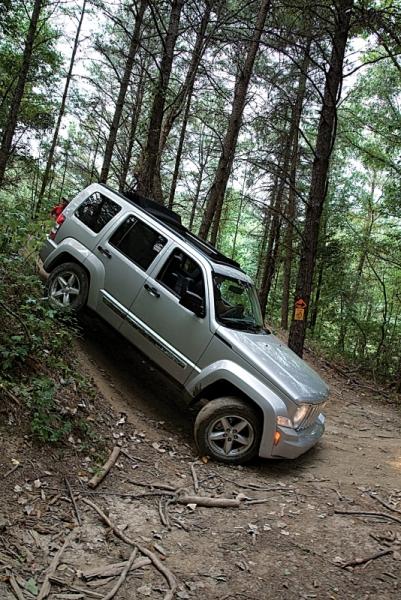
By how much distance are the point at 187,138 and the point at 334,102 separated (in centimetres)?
1474

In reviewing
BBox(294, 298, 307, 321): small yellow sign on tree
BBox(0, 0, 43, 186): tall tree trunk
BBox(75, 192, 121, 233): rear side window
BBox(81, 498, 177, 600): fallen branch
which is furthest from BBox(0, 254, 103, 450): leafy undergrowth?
BBox(0, 0, 43, 186): tall tree trunk

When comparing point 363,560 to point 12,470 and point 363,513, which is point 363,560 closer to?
point 363,513

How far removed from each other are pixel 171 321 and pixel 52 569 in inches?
133

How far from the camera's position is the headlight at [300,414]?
17.1 ft

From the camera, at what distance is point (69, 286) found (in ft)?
21.8

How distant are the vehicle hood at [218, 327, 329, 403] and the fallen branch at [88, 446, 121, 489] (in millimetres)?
1737

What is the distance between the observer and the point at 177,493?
14.4ft

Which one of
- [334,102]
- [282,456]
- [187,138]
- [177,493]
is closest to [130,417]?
[177,493]

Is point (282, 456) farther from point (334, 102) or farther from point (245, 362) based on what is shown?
point (334, 102)

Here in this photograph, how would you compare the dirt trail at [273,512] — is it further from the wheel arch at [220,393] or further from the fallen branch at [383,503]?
the wheel arch at [220,393]

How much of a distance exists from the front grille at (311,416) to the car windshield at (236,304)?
129 centimetres

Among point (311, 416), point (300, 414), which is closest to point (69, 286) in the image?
point (300, 414)

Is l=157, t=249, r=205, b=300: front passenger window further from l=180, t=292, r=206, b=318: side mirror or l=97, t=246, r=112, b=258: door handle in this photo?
l=97, t=246, r=112, b=258: door handle

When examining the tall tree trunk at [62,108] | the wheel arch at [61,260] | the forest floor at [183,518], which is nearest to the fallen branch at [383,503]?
the forest floor at [183,518]
